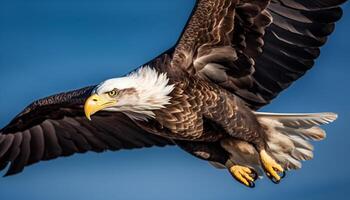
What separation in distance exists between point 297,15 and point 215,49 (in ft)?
2.37

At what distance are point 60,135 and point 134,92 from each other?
189cm

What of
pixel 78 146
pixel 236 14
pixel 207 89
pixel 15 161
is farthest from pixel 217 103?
pixel 15 161

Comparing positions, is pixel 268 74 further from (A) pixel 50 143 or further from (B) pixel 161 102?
(A) pixel 50 143

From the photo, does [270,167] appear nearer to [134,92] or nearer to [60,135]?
[134,92]

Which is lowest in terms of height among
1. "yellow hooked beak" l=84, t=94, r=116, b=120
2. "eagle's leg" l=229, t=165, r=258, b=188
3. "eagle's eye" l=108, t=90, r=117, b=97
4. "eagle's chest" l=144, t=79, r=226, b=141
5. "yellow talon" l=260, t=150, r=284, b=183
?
"eagle's leg" l=229, t=165, r=258, b=188

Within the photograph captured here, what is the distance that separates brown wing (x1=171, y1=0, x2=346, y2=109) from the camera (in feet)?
23.4

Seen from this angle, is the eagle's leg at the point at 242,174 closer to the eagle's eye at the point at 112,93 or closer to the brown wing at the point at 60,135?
the brown wing at the point at 60,135

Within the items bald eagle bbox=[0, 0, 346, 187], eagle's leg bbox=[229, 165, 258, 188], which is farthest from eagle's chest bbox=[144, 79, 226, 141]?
eagle's leg bbox=[229, 165, 258, 188]

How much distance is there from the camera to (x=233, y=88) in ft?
24.9

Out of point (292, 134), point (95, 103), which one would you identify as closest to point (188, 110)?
point (95, 103)

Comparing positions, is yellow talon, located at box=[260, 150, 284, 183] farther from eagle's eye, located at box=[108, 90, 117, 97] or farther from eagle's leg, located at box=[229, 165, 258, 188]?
eagle's eye, located at box=[108, 90, 117, 97]

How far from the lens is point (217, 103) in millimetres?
7418

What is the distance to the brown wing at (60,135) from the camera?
867cm

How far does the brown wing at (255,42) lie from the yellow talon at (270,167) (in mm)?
460
